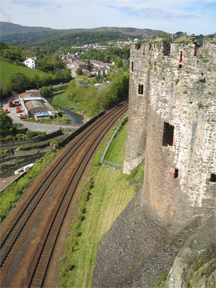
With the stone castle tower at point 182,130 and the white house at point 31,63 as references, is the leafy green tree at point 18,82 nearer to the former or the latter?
the white house at point 31,63

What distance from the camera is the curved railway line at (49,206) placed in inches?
510

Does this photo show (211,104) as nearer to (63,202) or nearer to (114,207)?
(114,207)

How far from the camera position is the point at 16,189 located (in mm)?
19797

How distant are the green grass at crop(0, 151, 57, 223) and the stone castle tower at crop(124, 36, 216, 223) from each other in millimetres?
11958

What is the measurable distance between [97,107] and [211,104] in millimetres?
38928

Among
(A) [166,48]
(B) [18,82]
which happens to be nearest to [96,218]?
(A) [166,48]

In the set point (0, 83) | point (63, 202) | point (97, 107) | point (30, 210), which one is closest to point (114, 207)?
point (63, 202)

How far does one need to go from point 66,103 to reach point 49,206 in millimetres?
47913

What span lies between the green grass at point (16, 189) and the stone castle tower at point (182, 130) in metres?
12.0

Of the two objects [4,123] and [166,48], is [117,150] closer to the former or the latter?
[166,48]

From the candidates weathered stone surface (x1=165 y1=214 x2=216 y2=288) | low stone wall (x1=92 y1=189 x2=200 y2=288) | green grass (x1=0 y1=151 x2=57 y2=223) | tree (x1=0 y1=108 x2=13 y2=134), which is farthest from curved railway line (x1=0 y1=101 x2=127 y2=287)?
tree (x1=0 y1=108 x2=13 y2=134)

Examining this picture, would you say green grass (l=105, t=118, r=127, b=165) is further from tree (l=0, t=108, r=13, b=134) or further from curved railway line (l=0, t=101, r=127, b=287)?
tree (l=0, t=108, r=13, b=134)

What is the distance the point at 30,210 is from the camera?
17109 millimetres

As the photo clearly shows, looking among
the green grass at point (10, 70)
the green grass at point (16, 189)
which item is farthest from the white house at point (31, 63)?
the green grass at point (16, 189)
